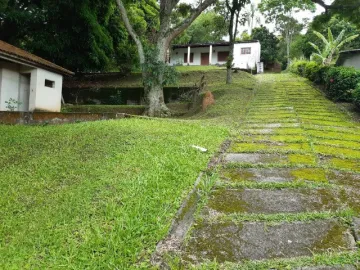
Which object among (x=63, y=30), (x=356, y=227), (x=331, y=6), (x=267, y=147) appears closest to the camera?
(x=356, y=227)

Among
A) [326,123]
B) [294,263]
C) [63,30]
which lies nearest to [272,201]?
[294,263]

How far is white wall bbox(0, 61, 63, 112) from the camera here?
10674 millimetres

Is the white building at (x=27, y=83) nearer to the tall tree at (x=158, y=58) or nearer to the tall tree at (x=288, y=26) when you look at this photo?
the tall tree at (x=158, y=58)

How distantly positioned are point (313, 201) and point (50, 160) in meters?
3.83

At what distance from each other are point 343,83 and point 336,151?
278 inches

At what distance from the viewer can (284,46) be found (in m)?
37.6

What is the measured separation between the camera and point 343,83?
11.3m

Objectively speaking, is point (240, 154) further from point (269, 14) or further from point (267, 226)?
point (269, 14)

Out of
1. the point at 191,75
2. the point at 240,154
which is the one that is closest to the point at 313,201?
the point at 240,154

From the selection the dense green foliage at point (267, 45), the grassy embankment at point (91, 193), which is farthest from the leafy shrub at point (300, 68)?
the grassy embankment at point (91, 193)

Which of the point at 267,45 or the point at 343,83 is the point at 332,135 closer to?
the point at 343,83

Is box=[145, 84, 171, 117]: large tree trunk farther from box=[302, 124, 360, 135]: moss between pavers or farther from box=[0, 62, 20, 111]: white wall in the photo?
box=[302, 124, 360, 135]: moss between pavers

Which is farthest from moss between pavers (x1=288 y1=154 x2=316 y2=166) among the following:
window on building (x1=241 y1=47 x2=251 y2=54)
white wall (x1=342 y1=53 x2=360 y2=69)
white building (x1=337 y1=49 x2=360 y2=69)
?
window on building (x1=241 y1=47 x2=251 y2=54)

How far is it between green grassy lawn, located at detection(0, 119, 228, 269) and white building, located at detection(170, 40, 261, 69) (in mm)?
25283
